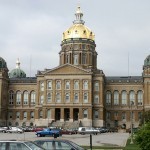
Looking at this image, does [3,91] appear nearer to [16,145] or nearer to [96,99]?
[96,99]

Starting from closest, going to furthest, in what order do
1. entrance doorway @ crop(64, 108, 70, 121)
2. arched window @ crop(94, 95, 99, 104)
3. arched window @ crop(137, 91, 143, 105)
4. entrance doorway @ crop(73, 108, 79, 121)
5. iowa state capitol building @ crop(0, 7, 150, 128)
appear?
1. iowa state capitol building @ crop(0, 7, 150, 128)
2. entrance doorway @ crop(73, 108, 79, 121)
3. entrance doorway @ crop(64, 108, 70, 121)
4. arched window @ crop(94, 95, 99, 104)
5. arched window @ crop(137, 91, 143, 105)

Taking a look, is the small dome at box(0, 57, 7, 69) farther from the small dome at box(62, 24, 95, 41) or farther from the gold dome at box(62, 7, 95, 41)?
the small dome at box(62, 24, 95, 41)

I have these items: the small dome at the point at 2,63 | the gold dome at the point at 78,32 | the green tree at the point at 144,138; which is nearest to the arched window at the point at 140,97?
the gold dome at the point at 78,32

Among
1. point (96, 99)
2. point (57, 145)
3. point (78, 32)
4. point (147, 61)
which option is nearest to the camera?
point (57, 145)

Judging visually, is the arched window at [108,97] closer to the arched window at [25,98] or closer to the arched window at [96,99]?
the arched window at [96,99]

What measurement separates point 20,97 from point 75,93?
20.6 meters

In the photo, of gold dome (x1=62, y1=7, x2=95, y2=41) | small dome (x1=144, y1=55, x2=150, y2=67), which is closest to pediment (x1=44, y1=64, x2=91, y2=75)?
gold dome (x1=62, y1=7, x2=95, y2=41)

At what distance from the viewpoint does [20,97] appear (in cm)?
11612

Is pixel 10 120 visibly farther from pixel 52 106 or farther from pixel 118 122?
pixel 118 122

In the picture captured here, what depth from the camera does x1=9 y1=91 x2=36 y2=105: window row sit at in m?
116

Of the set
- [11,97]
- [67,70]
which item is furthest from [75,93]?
[11,97]

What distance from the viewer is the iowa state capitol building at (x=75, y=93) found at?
102688 mm

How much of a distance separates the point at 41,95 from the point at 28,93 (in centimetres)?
1116

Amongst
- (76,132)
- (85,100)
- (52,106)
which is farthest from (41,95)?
(76,132)
